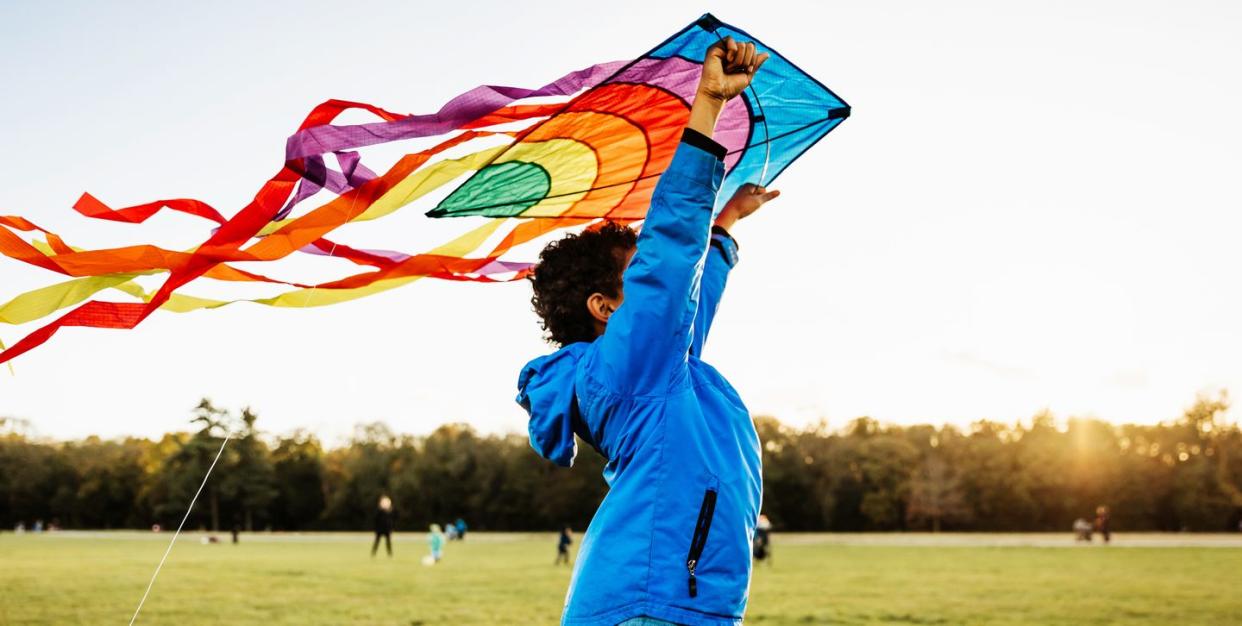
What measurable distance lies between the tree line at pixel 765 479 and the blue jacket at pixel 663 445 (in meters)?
62.7

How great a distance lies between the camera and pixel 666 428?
1.98 metres

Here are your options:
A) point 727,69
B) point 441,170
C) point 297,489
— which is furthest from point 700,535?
point 297,489

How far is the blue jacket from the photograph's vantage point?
1890 millimetres

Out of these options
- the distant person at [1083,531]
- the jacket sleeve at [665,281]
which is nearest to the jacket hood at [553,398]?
the jacket sleeve at [665,281]

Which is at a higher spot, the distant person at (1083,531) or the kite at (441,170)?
the kite at (441,170)

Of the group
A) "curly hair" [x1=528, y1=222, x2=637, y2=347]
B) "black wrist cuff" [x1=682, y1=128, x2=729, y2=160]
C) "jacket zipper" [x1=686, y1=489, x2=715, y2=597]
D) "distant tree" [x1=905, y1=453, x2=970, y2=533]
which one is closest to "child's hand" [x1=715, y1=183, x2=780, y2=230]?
"curly hair" [x1=528, y1=222, x2=637, y2=347]

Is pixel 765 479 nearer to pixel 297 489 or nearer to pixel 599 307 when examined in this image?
pixel 297 489

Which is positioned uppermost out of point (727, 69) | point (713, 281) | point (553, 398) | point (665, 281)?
point (727, 69)

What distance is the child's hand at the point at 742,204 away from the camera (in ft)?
9.14

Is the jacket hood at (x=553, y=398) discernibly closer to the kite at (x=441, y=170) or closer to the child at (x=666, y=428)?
the child at (x=666, y=428)

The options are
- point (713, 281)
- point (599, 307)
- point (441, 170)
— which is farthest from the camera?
point (441, 170)

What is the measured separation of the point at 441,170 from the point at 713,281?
1.41 metres

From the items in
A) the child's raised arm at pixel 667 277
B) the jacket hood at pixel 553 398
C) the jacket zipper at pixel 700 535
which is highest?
the child's raised arm at pixel 667 277

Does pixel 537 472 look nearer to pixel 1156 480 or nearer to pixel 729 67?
pixel 1156 480
